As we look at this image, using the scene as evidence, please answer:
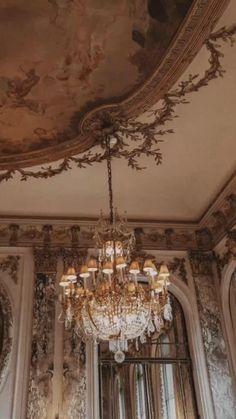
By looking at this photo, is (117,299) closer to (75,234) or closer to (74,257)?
(74,257)

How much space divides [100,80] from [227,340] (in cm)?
447

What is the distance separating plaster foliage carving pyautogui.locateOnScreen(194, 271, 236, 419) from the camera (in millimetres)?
6246

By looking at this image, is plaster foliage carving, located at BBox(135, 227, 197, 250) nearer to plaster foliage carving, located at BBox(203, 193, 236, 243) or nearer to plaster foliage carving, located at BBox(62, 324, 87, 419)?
plaster foliage carving, located at BBox(203, 193, 236, 243)

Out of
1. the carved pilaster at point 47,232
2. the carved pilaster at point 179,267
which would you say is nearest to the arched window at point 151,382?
the carved pilaster at point 179,267

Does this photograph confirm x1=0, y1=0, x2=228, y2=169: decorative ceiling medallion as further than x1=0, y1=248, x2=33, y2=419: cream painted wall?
No

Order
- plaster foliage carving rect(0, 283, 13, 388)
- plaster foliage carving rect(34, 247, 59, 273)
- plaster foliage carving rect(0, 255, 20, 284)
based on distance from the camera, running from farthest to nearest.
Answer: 1. plaster foliage carving rect(34, 247, 59, 273)
2. plaster foliage carving rect(0, 255, 20, 284)
3. plaster foliage carving rect(0, 283, 13, 388)

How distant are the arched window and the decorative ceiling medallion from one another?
3377 millimetres

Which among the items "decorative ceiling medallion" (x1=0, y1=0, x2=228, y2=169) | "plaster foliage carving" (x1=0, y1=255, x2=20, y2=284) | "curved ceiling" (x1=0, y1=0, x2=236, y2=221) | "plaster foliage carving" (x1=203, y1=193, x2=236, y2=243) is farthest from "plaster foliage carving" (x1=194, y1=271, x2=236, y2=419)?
"decorative ceiling medallion" (x1=0, y1=0, x2=228, y2=169)

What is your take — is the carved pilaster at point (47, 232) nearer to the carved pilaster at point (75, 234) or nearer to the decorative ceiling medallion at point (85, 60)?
the carved pilaster at point (75, 234)

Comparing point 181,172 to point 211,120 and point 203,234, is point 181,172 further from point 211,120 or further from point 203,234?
point 203,234

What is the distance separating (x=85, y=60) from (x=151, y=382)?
4.70 meters

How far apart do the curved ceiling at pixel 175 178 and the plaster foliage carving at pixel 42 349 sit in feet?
4.15

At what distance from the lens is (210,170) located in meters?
6.25

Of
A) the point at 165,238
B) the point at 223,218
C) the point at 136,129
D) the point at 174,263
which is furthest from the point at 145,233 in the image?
the point at 136,129
